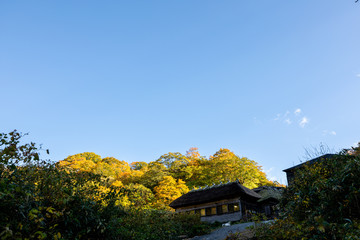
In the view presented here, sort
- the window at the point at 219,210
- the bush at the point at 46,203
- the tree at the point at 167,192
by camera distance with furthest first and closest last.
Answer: the tree at the point at 167,192, the window at the point at 219,210, the bush at the point at 46,203

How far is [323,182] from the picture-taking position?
701 cm

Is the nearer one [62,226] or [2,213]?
[2,213]

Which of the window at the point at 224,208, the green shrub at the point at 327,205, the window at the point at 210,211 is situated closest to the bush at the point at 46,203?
the green shrub at the point at 327,205

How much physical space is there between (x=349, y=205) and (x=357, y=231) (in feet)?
3.37

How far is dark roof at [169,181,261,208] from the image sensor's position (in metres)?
25.8

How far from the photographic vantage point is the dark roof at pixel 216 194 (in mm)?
25778

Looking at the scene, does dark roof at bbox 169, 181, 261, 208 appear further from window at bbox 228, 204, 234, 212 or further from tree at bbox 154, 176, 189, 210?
tree at bbox 154, 176, 189, 210

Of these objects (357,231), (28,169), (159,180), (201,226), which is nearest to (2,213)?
(28,169)

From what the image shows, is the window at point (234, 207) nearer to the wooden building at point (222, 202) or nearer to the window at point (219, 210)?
the wooden building at point (222, 202)

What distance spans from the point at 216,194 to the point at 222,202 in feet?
3.32

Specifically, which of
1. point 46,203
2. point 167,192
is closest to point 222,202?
point 167,192

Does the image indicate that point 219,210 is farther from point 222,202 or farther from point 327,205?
point 327,205

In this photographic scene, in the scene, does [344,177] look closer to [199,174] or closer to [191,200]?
[191,200]

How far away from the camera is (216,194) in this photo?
2717cm
